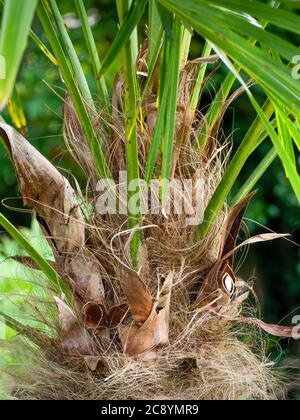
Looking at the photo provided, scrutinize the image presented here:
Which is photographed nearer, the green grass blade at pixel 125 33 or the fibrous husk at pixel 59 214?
the green grass blade at pixel 125 33

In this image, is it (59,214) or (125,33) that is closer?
(125,33)

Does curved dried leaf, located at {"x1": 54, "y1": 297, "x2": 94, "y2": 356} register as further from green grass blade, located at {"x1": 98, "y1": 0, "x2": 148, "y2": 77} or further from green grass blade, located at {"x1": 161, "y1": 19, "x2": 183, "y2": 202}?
green grass blade, located at {"x1": 98, "y1": 0, "x2": 148, "y2": 77}

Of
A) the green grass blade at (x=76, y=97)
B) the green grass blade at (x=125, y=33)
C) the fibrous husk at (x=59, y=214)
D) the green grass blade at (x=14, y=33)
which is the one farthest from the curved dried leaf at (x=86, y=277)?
the green grass blade at (x=14, y=33)

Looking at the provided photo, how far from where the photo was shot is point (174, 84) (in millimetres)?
854

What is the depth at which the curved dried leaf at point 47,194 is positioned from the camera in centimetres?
96

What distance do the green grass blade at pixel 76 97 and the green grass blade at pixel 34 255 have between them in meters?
0.13

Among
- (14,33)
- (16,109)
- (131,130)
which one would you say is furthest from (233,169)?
(14,33)

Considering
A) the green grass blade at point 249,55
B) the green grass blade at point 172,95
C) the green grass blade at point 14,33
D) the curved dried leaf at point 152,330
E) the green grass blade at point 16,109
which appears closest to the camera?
the green grass blade at point 14,33

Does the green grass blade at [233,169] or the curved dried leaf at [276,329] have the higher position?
the green grass blade at [233,169]

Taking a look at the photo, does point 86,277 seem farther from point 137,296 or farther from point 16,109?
point 16,109

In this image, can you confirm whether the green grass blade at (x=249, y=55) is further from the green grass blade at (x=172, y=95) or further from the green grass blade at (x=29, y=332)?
the green grass blade at (x=29, y=332)

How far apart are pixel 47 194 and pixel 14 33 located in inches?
19.4

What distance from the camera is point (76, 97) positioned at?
0.95 m

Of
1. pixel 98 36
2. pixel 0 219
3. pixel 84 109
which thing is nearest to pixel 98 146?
pixel 84 109
